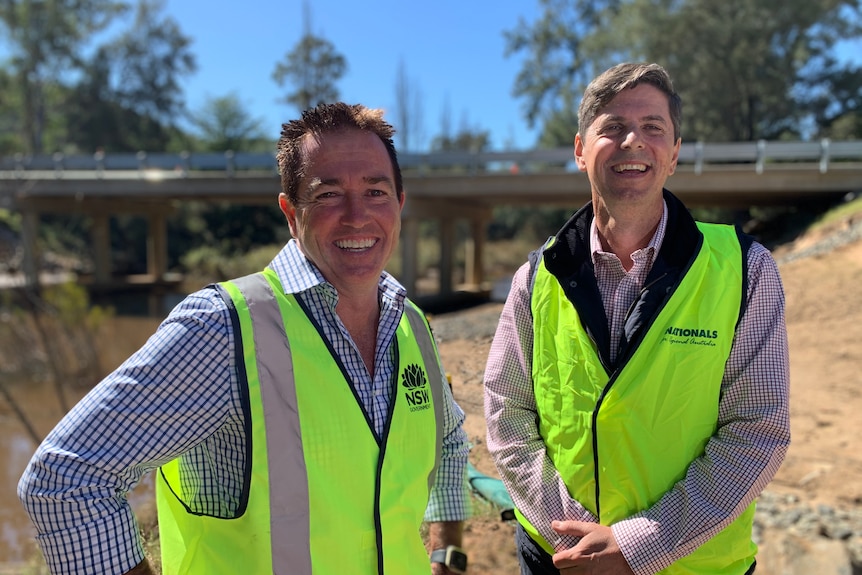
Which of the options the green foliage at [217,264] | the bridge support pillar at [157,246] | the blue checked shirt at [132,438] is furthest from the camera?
the bridge support pillar at [157,246]

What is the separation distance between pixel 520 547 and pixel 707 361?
3.11ft

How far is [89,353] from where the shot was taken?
37.6ft

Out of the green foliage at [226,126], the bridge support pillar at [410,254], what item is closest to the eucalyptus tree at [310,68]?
the green foliage at [226,126]

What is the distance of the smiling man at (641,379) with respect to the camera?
171 cm

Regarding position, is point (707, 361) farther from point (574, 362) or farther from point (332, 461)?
point (332, 461)

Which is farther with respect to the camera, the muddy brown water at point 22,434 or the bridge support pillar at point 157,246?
the bridge support pillar at point 157,246

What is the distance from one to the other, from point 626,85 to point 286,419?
1.44 metres

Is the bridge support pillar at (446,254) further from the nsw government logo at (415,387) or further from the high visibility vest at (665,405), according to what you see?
the nsw government logo at (415,387)

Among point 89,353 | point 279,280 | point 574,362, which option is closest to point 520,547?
point 574,362

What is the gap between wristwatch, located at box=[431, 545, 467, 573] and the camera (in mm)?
1928

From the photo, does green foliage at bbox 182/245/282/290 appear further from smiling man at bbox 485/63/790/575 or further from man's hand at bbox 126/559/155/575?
man's hand at bbox 126/559/155/575

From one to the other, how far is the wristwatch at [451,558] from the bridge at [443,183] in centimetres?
1710

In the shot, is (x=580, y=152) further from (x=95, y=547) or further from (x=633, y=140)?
(x=95, y=547)

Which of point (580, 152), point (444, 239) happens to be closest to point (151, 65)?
point (444, 239)
